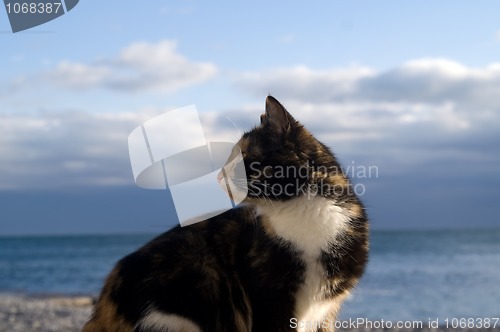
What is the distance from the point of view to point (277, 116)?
13.9 feet

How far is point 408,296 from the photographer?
19766mm

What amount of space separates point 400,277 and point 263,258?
2144cm

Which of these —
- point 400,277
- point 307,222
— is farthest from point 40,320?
point 400,277

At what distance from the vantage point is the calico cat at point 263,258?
4035 millimetres

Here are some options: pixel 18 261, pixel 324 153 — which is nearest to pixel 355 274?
pixel 324 153

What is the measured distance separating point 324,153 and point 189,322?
1.39 meters

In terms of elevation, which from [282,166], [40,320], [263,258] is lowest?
[40,320]

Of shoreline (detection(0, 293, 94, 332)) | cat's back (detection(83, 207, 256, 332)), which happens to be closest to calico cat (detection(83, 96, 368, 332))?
cat's back (detection(83, 207, 256, 332))

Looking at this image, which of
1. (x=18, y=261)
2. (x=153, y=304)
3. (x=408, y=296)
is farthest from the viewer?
(x=18, y=261)

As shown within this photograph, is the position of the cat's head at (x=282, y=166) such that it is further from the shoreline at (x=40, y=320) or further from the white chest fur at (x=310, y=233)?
the shoreline at (x=40, y=320)

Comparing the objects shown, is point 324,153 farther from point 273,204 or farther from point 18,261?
point 18,261

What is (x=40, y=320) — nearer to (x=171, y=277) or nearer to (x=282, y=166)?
(x=171, y=277)

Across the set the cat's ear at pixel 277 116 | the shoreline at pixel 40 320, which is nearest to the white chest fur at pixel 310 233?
the cat's ear at pixel 277 116

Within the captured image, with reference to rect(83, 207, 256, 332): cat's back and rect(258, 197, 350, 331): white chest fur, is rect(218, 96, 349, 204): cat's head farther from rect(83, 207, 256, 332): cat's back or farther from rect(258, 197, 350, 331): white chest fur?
rect(83, 207, 256, 332): cat's back
